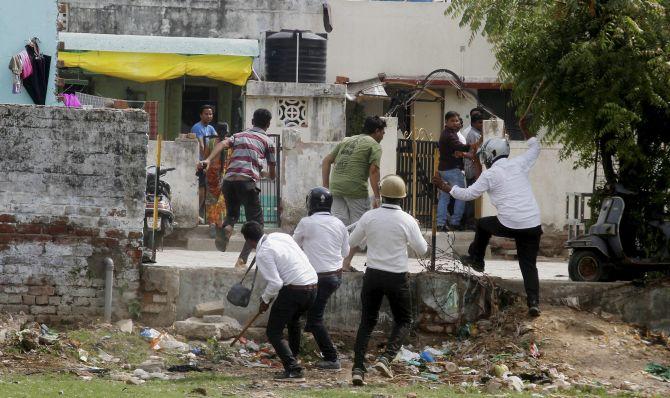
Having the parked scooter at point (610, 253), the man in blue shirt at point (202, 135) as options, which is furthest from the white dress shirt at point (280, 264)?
the man in blue shirt at point (202, 135)

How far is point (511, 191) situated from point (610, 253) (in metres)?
1.38

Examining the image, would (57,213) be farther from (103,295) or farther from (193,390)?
(193,390)

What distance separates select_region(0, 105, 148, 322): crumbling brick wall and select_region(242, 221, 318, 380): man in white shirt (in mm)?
1879

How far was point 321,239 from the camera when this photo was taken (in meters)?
10.9

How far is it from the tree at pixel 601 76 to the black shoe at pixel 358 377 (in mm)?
3639

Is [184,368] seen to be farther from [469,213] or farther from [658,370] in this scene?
[469,213]

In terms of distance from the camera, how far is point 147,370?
10469 mm

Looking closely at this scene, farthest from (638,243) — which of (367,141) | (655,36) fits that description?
(367,141)

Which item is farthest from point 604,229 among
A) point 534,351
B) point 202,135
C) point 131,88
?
point 131,88

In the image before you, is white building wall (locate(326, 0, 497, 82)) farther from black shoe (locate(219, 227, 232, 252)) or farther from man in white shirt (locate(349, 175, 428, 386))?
man in white shirt (locate(349, 175, 428, 386))

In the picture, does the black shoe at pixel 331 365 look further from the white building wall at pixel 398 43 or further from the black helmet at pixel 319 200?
the white building wall at pixel 398 43

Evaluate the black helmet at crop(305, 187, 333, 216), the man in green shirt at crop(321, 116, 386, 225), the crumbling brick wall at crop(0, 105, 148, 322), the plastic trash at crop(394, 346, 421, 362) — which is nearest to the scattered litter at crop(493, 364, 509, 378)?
the plastic trash at crop(394, 346, 421, 362)

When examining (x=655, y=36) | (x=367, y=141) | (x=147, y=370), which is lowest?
(x=147, y=370)

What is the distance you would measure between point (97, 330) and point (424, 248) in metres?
3.19
